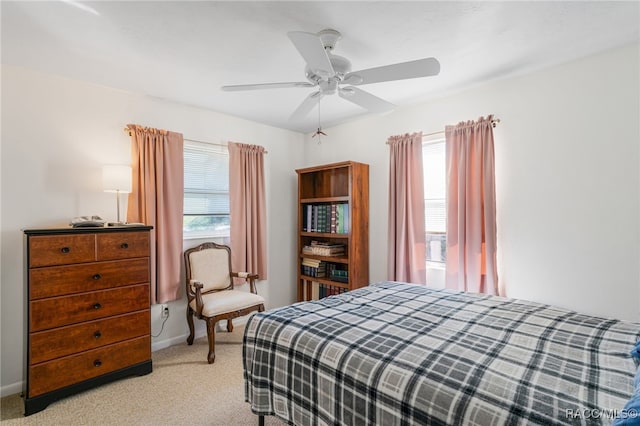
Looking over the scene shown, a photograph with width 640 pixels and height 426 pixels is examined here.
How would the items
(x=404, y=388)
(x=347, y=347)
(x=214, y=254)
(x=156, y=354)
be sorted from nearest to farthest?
(x=404, y=388) < (x=347, y=347) < (x=156, y=354) < (x=214, y=254)

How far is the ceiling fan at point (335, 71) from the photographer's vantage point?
1571mm

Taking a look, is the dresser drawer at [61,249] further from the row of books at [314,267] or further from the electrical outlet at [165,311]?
the row of books at [314,267]

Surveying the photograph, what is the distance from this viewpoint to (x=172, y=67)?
246 centimetres

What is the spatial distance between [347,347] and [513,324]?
0.93m

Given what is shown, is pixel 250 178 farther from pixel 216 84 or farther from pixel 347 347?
pixel 347 347

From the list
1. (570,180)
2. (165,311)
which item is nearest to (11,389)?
(165,311)

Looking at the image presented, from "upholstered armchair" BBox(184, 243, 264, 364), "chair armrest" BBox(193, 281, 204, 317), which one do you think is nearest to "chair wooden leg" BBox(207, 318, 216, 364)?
"upholstered armchair" BBox(184, 243, 264, 364)

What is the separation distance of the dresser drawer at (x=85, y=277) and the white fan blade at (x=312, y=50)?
211cm

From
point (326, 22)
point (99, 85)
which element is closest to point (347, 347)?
point (326, 22)

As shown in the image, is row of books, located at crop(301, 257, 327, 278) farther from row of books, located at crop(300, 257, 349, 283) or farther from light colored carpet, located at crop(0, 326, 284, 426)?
light colored carpet, located at crop(0, 326, 284, 426)

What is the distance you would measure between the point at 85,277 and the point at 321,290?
2.47 m

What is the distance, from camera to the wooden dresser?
2123 mm

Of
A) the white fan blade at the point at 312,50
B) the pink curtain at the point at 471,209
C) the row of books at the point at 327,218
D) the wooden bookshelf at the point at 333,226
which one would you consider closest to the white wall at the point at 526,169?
the pink curtain at the point at 471,209

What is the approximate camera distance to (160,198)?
309 centimetres
